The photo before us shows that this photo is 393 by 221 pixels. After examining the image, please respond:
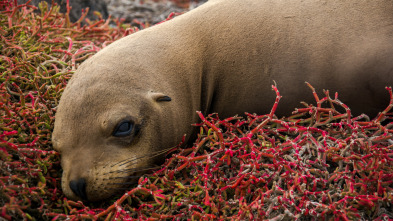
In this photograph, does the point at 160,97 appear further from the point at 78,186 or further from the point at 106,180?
the point at 78,186

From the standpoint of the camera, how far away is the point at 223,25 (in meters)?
3.76

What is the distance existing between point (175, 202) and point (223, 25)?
62.3 inches

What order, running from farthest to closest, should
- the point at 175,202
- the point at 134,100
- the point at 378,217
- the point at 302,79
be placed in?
the point at 302,79, the point at 134,100, the point at 175,202, the point at 378,217

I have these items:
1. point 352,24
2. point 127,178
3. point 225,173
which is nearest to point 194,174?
point 225,173

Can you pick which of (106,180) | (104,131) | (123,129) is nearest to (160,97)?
(123,129)

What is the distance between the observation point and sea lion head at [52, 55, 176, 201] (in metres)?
3.02

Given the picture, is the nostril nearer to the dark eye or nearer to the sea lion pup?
the sea lion pup

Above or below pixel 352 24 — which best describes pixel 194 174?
below

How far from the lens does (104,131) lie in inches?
121

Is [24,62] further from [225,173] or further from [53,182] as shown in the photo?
[225,173]

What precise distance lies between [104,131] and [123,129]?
132 millimetres

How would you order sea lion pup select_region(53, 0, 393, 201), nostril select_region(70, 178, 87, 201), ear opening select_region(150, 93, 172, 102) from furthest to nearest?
ear opening select_region(150, 93, 172, 102) < sea lion pup select_region(53, 0, 393, 201) < nostril select_region(70, 178, 87, 201)

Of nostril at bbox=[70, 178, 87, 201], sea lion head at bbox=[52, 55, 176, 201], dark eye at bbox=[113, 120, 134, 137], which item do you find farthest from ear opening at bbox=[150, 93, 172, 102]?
nostril at bbox=[70, 178, 87, 201]

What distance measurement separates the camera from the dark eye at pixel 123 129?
10.2 ft
